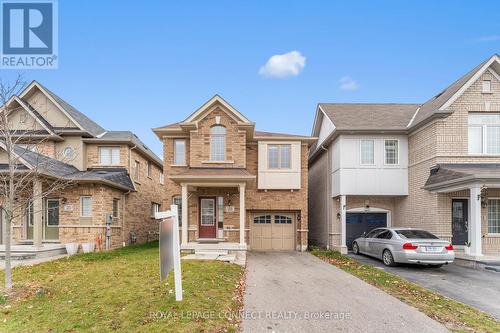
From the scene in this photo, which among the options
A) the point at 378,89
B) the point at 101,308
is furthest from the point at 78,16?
the point at 378,89

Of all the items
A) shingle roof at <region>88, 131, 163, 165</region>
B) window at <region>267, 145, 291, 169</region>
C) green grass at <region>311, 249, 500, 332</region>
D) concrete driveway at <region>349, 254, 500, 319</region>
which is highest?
shingle roof at <region>88, 131, 163, 165</region>

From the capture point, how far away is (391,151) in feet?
Answer: 53.6

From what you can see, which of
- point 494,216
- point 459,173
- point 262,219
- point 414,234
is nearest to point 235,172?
point 262,219

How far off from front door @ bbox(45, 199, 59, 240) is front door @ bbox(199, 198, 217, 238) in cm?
721

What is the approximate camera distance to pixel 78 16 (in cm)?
1448

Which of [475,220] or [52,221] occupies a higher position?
[475,220]

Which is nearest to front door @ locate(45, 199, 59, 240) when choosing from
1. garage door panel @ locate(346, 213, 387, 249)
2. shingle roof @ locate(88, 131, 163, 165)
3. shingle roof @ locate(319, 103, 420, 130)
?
shingle roof @ locate(88, 131, 163, 165)

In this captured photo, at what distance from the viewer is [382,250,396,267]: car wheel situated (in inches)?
477

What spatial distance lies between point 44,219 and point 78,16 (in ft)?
32.2

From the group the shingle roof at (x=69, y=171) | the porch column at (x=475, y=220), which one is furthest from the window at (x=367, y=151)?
the shingle roof at (x=69, y=171)

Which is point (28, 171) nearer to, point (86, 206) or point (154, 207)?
point (86, 206)

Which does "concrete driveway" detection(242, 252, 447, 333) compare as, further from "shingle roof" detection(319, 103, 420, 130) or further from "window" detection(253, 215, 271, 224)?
"shingle roof" detection(319, 103, 420, 130)

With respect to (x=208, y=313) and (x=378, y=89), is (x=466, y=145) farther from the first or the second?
(x=208, y=313)

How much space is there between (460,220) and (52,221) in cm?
1946
